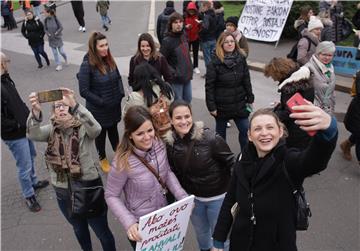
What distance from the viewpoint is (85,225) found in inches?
140


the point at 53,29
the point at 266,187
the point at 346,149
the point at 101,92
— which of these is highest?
the point at 266,187

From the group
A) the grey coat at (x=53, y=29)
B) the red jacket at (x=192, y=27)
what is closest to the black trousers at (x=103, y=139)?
the red jacket at (x=192, y=27)

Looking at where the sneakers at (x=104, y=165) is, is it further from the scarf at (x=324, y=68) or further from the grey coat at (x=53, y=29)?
the grey coat at (x=53, y=29)

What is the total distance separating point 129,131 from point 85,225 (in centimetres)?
127

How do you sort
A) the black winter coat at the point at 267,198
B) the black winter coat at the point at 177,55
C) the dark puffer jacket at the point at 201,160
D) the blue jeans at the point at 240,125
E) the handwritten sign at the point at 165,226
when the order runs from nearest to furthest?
1. the black winter coat at the point at 267,198
2. the handwritten sign at the point at 165,226
3. the dark puffer jacket at the point at 201,160
4. the blue jeans at the point at 240,125
5. the black winter coat at the point at 177,55

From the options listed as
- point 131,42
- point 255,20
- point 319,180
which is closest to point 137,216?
point 319,180

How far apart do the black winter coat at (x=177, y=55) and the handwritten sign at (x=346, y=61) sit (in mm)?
3580

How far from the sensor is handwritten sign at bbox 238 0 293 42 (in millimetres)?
10688

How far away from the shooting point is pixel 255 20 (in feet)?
37.8

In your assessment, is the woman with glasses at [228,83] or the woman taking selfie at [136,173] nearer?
the woman taking selfie at [136,173]

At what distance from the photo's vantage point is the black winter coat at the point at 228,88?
482cm

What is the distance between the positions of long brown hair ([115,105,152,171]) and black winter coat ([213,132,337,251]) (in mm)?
800

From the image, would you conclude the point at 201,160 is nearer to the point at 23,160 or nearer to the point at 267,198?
the point at 267,198

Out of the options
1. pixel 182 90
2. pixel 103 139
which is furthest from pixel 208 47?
pixel 103 139
